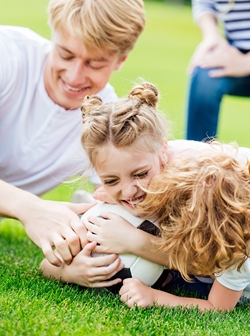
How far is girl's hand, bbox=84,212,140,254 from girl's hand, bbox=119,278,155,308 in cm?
16

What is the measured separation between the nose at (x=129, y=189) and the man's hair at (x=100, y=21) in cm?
111

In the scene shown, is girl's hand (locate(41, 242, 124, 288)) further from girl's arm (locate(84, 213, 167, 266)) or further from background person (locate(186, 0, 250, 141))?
background person (locate(186, 0, 250, 141))

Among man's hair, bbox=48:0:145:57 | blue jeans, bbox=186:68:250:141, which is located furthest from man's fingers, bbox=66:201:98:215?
blue jeans, bbox=186:68:250:141

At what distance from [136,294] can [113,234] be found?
31cm

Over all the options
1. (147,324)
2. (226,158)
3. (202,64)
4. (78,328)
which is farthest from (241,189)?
(202,64)

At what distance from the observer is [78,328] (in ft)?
9.37

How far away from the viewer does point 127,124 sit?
3.32 meters

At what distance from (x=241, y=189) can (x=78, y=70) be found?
144 centimetres

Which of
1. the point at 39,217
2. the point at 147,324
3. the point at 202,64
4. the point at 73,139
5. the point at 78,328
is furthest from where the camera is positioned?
the point at 202,64

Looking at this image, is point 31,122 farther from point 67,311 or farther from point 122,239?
point 67,311

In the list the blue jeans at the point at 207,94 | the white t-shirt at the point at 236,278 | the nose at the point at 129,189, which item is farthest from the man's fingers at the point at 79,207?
the blue jeans at the point at 207,94

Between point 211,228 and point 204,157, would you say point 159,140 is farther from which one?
point 211,228

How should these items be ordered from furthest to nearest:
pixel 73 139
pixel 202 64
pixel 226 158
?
pixel 202 64
pixel 73 139
pixel 226 158

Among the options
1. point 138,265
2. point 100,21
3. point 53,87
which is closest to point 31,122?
point 53,87
